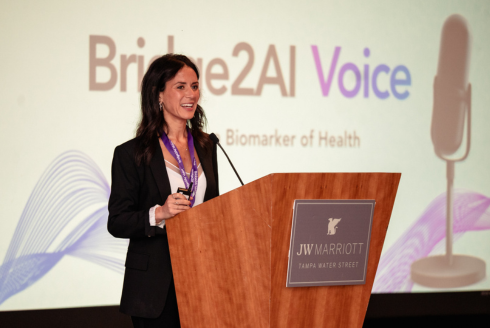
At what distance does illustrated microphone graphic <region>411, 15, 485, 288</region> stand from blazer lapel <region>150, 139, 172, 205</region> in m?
3.51

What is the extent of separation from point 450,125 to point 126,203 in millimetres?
3852

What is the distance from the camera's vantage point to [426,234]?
15.3ft

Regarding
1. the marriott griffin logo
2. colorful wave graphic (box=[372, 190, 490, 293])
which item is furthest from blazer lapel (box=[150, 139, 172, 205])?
colorful wave graphic (box=[372, 190, 490, 293])

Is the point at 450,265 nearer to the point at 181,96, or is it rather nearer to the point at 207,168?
the point at 207,168

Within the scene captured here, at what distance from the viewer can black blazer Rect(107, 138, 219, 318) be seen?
68.7 inches

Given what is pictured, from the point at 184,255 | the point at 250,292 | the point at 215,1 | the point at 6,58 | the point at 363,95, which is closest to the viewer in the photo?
the point at 250,292

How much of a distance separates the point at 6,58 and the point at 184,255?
9.91 feet

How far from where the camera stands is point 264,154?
4203 mm

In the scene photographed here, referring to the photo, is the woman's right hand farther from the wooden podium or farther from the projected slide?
the projected slide

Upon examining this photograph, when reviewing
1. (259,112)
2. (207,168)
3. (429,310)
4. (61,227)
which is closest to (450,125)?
(429,310)

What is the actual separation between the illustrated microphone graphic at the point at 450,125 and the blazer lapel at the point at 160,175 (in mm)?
3509

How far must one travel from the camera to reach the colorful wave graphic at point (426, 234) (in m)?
4.54

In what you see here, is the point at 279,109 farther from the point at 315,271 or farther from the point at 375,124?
the point at 315,271

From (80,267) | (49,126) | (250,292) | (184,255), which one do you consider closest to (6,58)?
(49,126)
